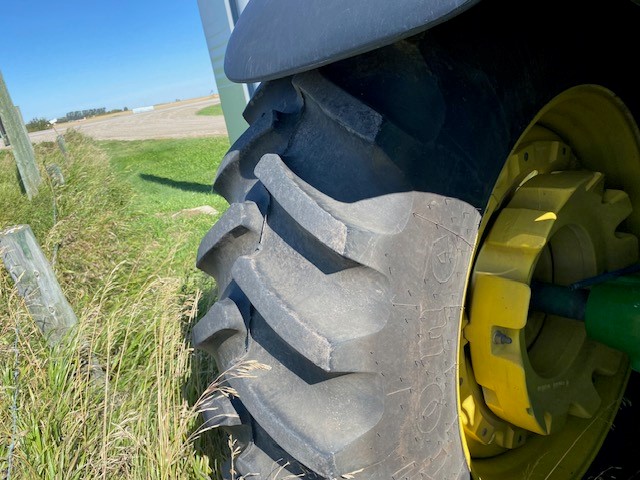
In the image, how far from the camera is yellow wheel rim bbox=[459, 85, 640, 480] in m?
0.95

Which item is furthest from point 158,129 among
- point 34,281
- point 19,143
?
point 34,281

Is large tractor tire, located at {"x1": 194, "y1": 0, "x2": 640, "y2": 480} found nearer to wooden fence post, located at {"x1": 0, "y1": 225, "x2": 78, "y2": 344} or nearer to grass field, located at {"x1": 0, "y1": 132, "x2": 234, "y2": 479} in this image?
grass field, located at {"x1": 0, "y1": 132, "x2": 234, "y2": 479}

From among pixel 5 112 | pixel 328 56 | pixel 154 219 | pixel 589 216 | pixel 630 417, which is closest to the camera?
pixel 328 56

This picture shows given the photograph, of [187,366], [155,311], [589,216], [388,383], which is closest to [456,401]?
[388,383]

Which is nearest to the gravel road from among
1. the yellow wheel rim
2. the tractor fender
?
the tractor fender

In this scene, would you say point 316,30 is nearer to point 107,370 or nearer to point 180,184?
point 107,370

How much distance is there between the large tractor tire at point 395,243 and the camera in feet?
2.46

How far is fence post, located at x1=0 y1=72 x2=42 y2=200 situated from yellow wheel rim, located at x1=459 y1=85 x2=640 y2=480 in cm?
416

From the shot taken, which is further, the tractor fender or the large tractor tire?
the large tractor tire

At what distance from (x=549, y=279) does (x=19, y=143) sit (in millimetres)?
4433

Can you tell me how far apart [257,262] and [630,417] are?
3.34 ft

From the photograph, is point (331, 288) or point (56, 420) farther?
point (56, 420)

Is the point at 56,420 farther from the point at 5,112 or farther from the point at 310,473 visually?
the point at 5,112

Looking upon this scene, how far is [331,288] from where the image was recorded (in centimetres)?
77
